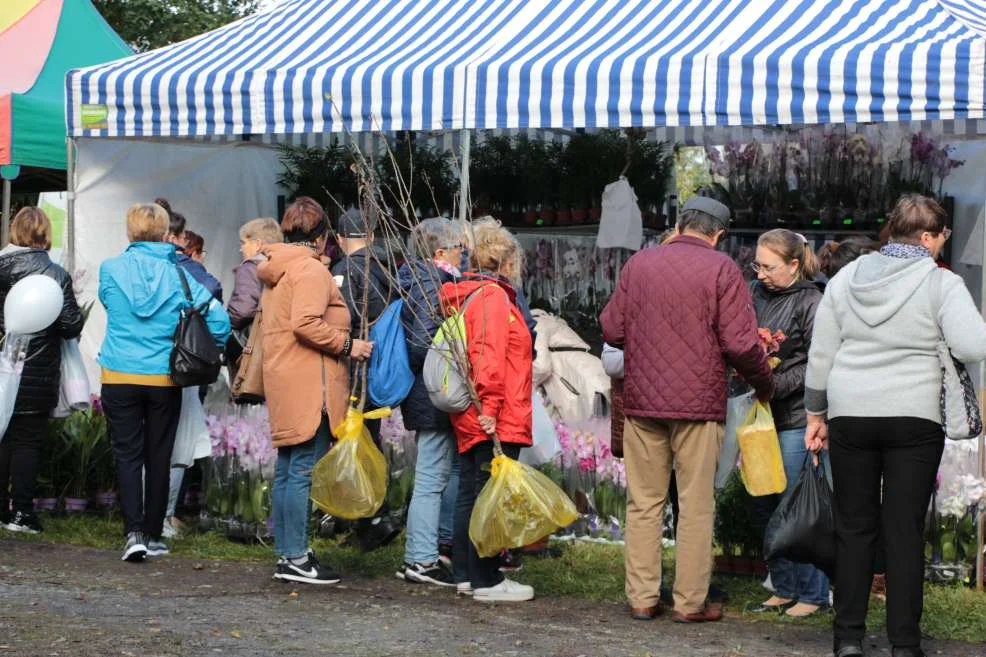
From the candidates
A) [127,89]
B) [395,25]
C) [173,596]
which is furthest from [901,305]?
[127,89]

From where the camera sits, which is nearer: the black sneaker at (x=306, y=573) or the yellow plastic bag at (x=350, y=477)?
the yellow plastic bag at (x=350, y=477)

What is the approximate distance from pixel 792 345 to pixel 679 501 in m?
0.74

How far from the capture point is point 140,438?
22.0ft

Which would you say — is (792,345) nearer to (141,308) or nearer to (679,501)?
(679,501)

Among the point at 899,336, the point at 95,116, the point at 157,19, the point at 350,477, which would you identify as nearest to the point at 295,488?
the point at 350,477

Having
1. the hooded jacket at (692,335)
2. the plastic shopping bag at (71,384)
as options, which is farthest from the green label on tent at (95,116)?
the hooded jacket at (692,335)

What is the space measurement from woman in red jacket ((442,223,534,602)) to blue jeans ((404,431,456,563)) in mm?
128

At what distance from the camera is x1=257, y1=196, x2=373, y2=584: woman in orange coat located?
5945mm

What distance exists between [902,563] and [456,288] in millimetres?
1964

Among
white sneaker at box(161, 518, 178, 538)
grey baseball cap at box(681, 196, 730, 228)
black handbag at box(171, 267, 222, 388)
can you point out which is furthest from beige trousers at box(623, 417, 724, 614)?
white sneaker at box(161, 518, 178, 538)

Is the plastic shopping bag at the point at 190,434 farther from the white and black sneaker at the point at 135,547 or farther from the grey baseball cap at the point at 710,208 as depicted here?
the grey baseball cap at the point at 710,208

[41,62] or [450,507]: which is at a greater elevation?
[41,62]

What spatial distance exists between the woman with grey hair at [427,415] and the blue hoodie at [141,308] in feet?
3.91

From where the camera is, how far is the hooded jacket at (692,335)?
5309mm
